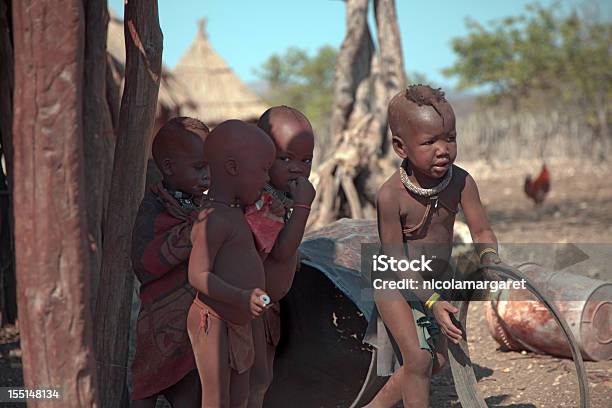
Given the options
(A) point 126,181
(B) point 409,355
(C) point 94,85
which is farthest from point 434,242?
(C) point 94,85

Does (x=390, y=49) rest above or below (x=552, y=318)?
above

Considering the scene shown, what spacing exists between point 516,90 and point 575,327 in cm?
2940

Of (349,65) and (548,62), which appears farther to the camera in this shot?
(548,62)

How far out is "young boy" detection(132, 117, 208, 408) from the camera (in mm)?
3537

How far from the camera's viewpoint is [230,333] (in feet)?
10.8

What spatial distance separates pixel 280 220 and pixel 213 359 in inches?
25.7

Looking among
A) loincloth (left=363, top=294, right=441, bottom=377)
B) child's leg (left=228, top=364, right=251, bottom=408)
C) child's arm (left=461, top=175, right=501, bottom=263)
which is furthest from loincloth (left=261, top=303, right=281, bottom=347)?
child's arm (left=461, top=175, right=501, bottom=263)

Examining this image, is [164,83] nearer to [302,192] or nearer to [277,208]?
[277,208]

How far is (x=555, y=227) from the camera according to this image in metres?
12.2

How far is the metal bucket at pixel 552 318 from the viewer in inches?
209

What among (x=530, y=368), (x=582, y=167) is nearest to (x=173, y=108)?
(x=530, y=368)

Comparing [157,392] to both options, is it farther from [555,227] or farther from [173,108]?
[173,108]

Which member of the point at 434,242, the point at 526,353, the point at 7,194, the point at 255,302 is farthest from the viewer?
the point at 7,194

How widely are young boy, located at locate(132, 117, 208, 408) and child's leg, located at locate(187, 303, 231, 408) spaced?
0.99 feet
